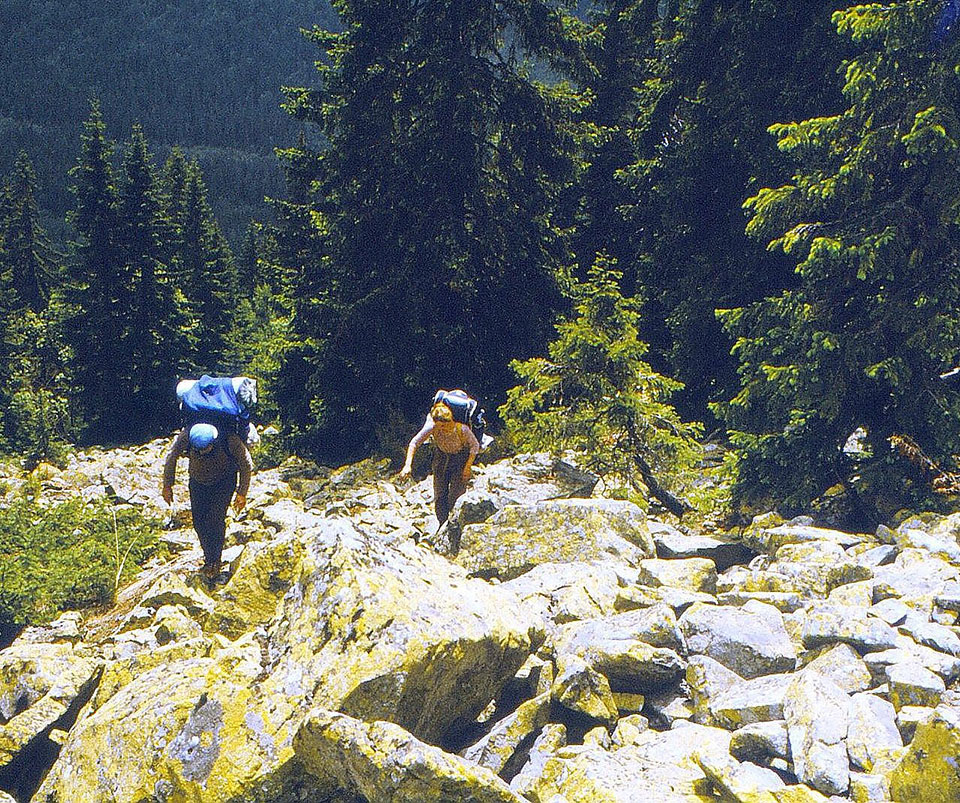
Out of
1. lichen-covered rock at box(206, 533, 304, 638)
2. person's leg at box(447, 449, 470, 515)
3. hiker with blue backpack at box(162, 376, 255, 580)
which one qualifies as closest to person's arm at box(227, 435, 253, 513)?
hiker with blue backpack at box(162, 376, 255, 580)

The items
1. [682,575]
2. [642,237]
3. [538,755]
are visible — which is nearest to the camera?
[538,755]

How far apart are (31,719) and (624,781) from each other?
153 inches

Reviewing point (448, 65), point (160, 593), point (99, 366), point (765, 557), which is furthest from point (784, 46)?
point (99, 366)

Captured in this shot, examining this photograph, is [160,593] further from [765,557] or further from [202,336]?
[202,336]

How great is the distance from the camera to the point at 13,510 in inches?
457

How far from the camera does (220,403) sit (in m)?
7.05

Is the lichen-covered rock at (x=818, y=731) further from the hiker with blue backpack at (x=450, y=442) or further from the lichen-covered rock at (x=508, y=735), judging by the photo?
the hiker with blue backpack at (x=450, y=442)

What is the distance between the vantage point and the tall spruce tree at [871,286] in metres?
8.02

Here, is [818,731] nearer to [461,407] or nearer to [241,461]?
[241,461]

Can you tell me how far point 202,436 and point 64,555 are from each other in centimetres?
366

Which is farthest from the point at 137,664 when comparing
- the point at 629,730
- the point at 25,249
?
the point at 25,249

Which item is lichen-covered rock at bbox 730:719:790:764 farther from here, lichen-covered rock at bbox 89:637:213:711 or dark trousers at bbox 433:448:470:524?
dark trousers at bbox 433:448:470:524

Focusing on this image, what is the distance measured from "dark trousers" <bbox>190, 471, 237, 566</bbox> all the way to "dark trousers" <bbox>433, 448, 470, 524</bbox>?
7.92 ft

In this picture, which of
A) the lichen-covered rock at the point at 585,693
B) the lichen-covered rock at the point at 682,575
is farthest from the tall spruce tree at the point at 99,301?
the lichen-covered rock at the point at 585,693
